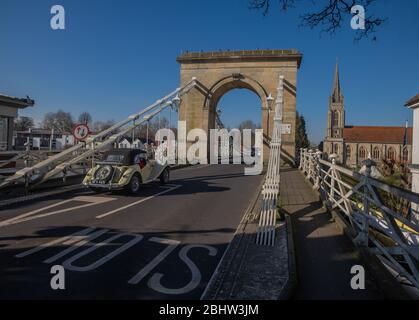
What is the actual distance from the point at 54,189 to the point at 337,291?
1007 cm

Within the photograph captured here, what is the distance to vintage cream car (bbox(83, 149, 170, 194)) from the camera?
9914 mm

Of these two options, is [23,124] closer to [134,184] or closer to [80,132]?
[80,132]

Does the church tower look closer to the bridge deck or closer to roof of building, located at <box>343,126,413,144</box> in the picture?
roof of building, located at <box>343,126,413,144</box>

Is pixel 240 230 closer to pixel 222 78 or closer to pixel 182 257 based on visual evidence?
pixel 182 257

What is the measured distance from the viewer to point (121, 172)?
10242mm

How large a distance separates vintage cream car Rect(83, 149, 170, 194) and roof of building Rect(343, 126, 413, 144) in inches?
3862

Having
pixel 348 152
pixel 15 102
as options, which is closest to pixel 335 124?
pixel 348 152

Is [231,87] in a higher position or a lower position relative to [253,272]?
higher

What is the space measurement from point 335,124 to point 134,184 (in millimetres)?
95512

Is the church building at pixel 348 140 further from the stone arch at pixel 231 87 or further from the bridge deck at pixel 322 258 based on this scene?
the bridge deck at pixel 322 258

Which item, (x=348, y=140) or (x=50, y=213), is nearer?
(x=50, y=213)

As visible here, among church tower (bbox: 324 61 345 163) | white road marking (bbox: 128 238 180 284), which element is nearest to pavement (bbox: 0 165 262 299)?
white road marking (bbox: 128 238 180 284)

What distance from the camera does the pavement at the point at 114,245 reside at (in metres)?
3.68

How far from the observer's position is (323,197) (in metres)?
8.90
